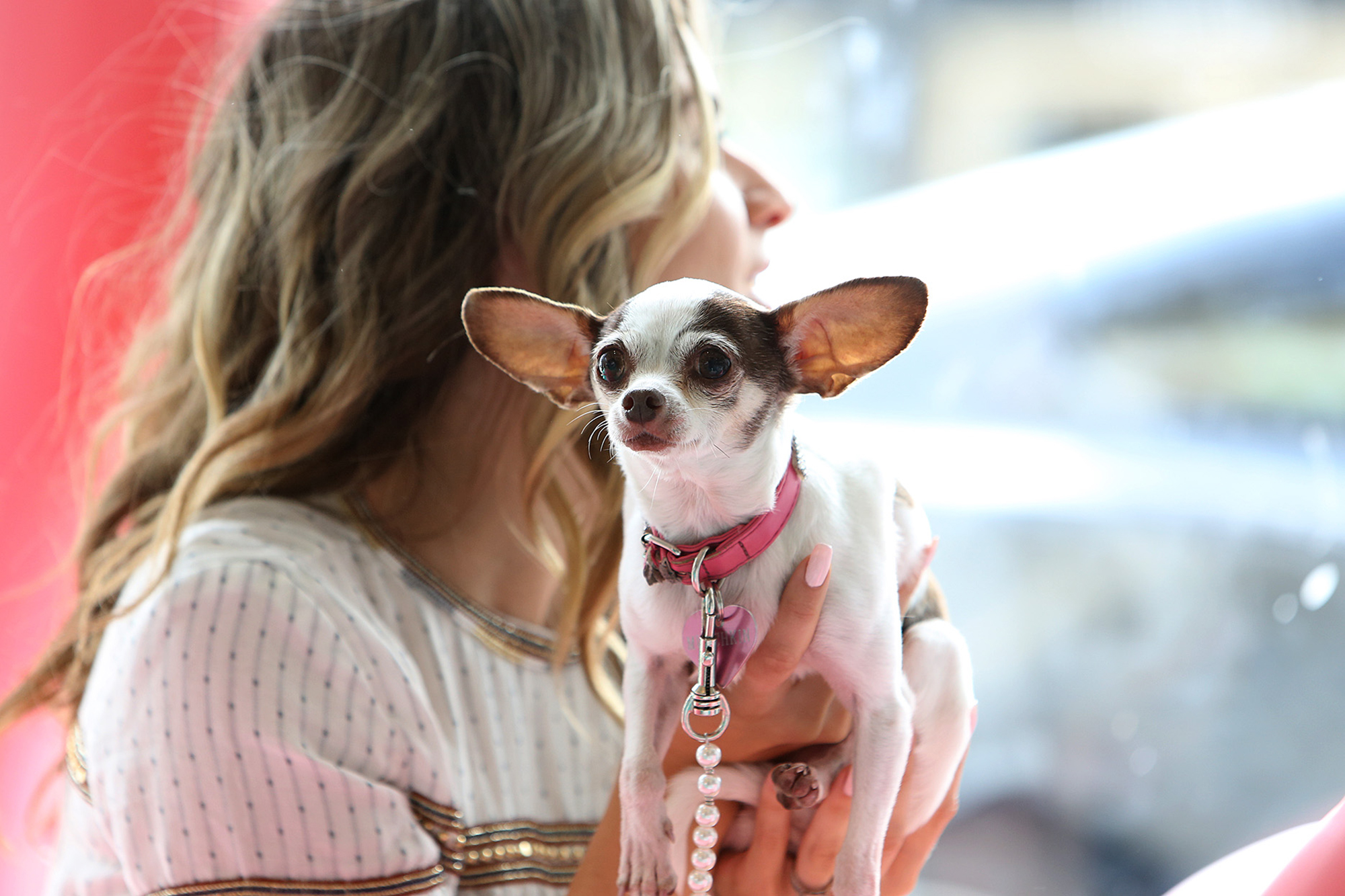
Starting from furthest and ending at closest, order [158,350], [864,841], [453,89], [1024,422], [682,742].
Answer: [1024,422] → [158,350] → [453,89] → [682,742] → [864,841]

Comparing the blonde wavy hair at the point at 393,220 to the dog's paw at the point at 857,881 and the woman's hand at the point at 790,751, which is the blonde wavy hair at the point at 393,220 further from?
the dog's paw at the point at 857,881

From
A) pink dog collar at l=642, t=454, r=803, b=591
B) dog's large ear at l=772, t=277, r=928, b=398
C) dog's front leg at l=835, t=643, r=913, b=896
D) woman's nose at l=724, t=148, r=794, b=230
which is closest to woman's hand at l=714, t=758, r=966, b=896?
dog's front leg at l=835, t=643, r=913, b=896

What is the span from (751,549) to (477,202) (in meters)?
0.57

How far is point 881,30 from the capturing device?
64.6 inches

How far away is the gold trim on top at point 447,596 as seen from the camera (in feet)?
4.11

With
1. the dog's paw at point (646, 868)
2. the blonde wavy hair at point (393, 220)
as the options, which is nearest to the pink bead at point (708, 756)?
the dog's paw at point (646, 868)

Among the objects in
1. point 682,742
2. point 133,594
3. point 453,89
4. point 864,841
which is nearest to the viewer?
point 864,841

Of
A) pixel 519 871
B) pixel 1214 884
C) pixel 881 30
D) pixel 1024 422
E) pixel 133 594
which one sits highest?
pixel 881 30

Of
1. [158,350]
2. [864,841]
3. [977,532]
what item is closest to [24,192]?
[158,350]

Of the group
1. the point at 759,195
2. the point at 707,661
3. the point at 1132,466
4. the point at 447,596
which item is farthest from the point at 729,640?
the point at 1132,466

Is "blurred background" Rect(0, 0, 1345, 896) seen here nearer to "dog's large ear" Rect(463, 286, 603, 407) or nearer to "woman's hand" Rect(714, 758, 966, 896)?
"woman's hand" Rect(714, 758, 966, 896)

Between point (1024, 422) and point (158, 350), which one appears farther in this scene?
point (1024, 422)

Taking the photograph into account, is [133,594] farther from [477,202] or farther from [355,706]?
[477,202]

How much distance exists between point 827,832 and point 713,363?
1.28 ft
